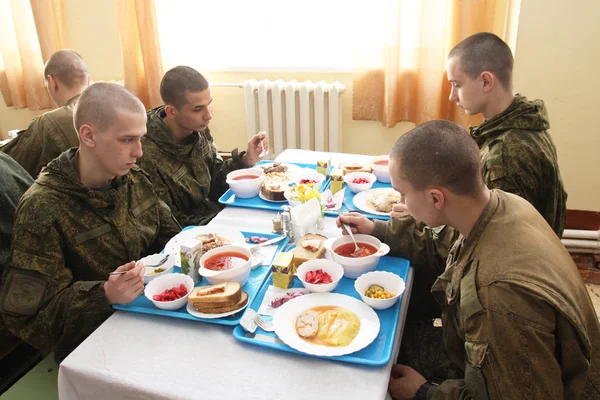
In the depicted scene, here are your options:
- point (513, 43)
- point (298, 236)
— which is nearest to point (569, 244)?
point (513, 43)

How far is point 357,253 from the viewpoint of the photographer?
1.72 meters

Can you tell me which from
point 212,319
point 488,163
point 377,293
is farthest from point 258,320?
point 488,163

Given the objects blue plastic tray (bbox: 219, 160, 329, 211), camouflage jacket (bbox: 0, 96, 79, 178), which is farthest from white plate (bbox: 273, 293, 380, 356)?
camouflage jacket (bbox: 0, 96, 79, 178)

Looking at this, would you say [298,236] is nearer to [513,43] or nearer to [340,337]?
[340,337]

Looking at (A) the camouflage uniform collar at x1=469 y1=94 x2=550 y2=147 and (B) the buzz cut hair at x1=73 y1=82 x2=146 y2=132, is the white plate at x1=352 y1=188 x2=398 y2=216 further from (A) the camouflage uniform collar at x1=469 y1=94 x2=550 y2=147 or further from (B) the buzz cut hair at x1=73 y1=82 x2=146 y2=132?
(B) the buzz cut hair at x1=73 y1=82 x2=146 y2=132

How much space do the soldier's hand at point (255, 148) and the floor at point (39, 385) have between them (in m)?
1.41

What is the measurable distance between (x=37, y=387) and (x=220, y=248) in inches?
32.0

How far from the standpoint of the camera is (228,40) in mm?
4094

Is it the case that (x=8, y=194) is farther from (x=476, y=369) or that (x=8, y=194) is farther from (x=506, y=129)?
(x=506, y=129)

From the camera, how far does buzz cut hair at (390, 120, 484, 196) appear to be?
1.30 m

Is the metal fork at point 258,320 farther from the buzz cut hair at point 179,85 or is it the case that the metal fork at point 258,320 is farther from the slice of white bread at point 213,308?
the buzz cut hair at point 179,85

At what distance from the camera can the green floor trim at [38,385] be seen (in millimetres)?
1654

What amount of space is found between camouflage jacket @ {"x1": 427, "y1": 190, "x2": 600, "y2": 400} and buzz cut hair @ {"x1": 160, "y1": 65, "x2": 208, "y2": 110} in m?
1.62

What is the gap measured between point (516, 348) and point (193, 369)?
0.82 meters
